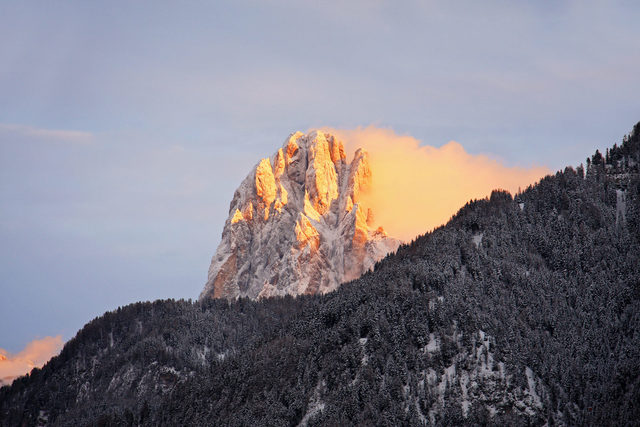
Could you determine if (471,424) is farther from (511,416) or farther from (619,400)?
(619,400)

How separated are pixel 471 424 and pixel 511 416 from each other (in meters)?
8.05

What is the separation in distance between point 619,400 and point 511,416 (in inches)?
853

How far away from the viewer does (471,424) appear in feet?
652

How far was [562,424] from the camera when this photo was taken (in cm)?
19800

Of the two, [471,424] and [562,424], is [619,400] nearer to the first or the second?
[562,424]

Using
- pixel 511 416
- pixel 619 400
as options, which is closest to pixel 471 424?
pixel 511 416

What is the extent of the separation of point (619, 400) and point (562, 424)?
486 inches

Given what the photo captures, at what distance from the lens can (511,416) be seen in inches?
7810

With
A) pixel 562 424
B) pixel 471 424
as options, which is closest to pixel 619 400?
pixel 562 424
